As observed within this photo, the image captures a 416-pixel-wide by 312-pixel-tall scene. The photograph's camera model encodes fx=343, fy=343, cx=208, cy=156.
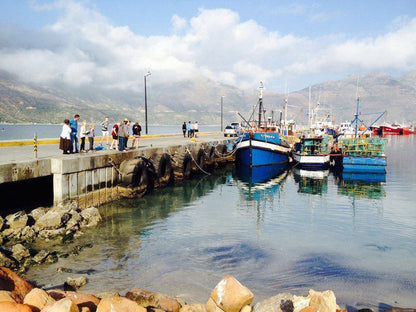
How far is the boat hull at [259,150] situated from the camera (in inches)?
1355

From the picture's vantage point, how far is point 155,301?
23.8ft

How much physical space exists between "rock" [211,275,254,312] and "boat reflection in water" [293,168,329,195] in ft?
60.2

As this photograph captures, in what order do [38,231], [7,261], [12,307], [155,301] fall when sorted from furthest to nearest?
[38,231] < [7,261] < [155,301] < [12,307]

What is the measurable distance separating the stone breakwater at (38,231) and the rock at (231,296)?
20.1ft

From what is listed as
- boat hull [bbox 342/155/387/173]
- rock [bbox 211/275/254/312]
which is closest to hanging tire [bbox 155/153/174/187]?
rock [bbox 211/275/254/312]

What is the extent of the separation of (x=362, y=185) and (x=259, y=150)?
35.2ft

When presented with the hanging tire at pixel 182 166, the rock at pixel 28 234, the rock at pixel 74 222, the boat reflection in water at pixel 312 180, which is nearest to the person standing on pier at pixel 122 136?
the hanging tire at pixel 182 166

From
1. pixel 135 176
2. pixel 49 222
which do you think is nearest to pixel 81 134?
pixel 135 176

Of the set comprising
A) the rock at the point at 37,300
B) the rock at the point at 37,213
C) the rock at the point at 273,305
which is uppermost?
the rock at the point at 37,300

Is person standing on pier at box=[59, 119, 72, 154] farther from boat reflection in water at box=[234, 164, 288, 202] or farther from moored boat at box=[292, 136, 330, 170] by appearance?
moored boat at box=[292, 136, 330, 170]

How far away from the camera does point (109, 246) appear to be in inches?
471

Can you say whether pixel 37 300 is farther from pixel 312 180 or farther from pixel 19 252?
pixel 312 180

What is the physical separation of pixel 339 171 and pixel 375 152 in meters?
3.77

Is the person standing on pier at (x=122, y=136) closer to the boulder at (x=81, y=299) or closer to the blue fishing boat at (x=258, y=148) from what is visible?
the boulder at (x=81, y=299)
